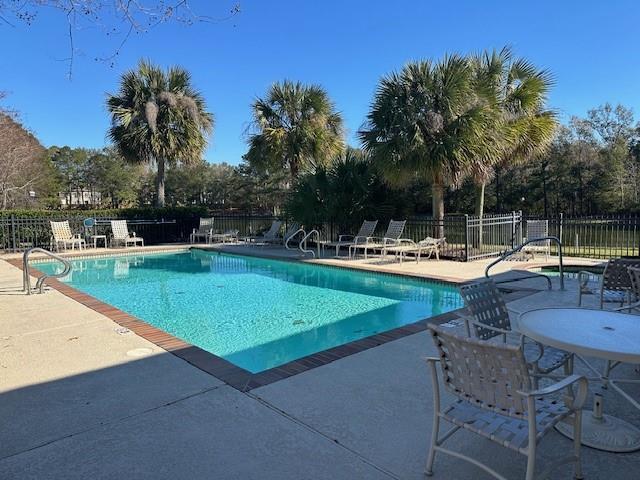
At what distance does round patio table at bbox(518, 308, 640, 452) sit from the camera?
208 centimetres

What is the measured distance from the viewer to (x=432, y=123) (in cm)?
1078

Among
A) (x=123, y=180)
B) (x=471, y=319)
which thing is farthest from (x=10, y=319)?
(x=123, y=180)

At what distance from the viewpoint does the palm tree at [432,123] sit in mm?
10648

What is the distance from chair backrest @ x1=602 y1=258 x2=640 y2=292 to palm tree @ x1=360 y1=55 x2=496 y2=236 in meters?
6.28

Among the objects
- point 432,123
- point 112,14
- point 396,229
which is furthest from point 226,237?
point 112,14

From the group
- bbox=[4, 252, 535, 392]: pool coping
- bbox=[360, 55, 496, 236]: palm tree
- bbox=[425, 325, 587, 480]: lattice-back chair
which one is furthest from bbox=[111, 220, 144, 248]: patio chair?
bbox=[425, 325, 587, 480]: lattice-back chair

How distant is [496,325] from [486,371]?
1569mm

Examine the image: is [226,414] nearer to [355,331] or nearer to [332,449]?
[332,449]

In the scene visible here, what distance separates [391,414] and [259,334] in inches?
127

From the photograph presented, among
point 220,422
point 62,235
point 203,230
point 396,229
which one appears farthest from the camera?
point 203,230

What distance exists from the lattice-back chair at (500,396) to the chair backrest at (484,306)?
1.02 meters

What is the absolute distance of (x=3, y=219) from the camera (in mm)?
13703

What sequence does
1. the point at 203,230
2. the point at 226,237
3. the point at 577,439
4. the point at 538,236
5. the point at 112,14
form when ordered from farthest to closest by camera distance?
the point at 203,230 → the point at 226,237 → the point at 538,236 → the point at 112,14 → the point at 577,439

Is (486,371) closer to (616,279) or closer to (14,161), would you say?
(616,279)
